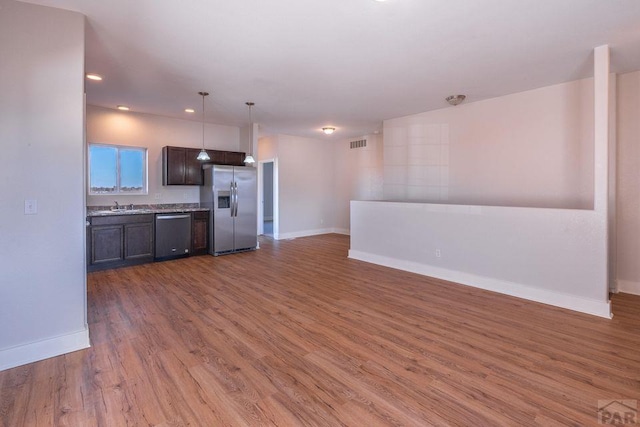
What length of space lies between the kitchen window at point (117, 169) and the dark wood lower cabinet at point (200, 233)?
1.14 meters

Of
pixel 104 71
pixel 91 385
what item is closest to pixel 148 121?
pixel 104 71

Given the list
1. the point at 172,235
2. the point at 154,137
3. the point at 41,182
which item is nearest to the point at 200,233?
the point at 172,235

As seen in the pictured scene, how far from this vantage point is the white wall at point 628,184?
12.7 ft

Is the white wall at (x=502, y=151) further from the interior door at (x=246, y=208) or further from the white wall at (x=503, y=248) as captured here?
the interior door at (x=246, y=208)

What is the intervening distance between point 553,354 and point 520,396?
77 cm

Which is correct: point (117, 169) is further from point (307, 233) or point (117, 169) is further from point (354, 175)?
point (354, 175)

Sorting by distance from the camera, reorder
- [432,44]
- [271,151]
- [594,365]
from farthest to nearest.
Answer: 1. [271,151]
2. [432,44]
3. [594,365]

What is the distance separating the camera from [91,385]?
6.96 feet

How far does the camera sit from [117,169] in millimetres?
5848

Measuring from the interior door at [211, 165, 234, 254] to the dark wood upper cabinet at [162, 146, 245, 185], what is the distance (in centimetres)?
53

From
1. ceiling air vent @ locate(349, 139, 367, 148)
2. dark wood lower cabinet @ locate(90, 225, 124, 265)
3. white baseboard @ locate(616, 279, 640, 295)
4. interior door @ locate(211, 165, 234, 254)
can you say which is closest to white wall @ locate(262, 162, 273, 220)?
ceiling air vent @ locate(349, 139, 367, 148)

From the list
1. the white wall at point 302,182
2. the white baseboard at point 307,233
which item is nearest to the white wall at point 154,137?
the white wall at point 302,182

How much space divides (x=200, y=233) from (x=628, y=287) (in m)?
6.77

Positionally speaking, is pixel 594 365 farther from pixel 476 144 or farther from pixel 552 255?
pixel 476 144
